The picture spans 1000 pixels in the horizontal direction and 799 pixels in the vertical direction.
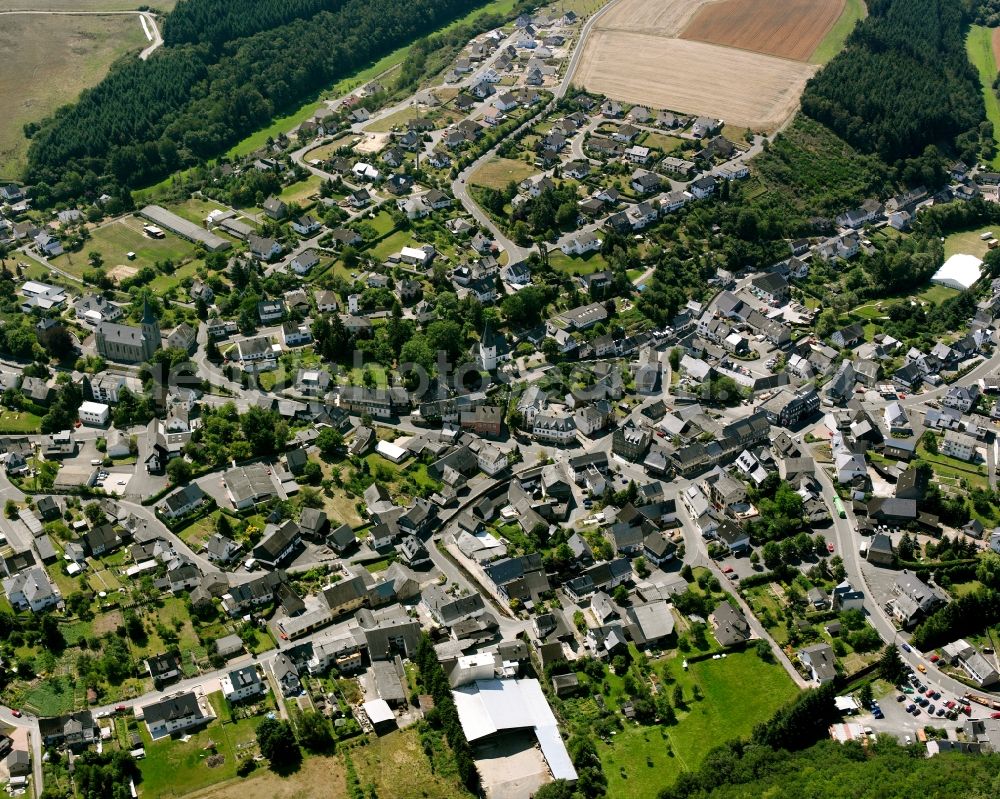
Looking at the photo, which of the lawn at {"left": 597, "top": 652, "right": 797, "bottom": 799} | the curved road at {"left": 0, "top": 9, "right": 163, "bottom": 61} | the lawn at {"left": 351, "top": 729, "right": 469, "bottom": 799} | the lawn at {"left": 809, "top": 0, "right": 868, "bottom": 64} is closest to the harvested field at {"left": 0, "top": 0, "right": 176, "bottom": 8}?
the curved road at {"left": 0, "top": 9, "right": 163, "bottom": 61}

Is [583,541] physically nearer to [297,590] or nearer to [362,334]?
[297,590]

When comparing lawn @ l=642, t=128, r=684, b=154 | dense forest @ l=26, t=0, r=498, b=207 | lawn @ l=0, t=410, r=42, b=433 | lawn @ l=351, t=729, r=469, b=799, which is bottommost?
lawn @ l=351, t=729, r=469, b=799

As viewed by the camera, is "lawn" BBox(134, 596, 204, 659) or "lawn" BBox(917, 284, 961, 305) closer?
"lawn" BBox(134, 596, 204, 659)

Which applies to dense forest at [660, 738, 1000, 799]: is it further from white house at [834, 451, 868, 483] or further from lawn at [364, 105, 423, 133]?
lawn at [364, 105, 423, 133]

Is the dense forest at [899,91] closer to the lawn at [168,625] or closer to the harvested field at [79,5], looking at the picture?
the lawn at [168,625]

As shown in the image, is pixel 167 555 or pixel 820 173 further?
pixel 820 173

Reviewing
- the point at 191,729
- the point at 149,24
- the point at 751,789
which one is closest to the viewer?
the point at 751,789

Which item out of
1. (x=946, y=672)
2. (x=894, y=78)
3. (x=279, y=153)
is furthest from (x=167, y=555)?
(x=894, y=78)
